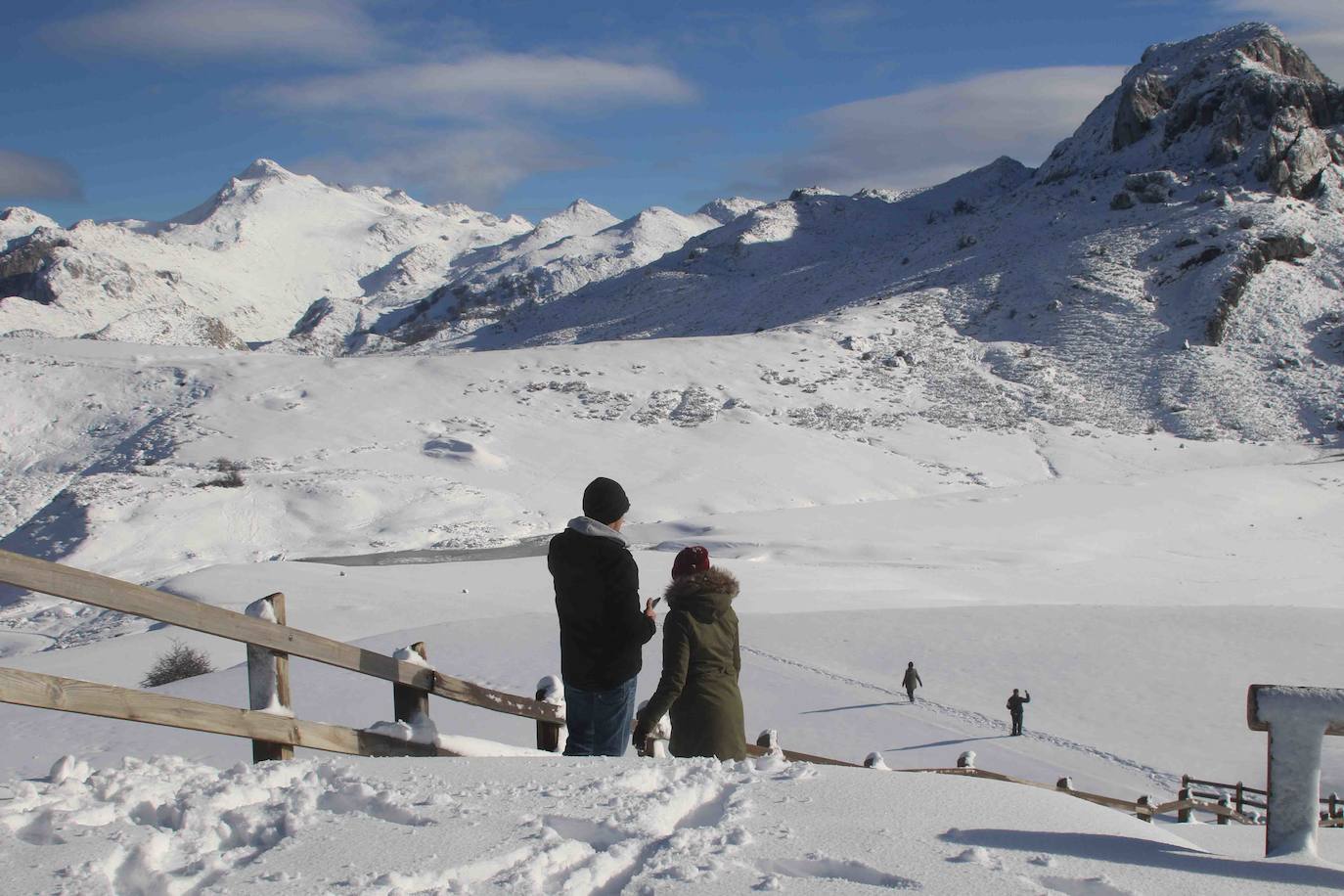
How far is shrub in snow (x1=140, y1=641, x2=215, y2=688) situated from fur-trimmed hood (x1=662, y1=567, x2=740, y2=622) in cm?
1288

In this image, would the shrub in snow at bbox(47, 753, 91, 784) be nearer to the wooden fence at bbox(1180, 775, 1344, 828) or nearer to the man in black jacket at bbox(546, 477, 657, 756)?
the man in black jacket at bbox(546, 477, 657, 756)

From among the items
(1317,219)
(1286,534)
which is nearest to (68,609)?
(1286,534)

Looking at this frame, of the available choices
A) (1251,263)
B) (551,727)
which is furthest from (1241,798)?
(1251,263)

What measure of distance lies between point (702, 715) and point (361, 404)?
143ft

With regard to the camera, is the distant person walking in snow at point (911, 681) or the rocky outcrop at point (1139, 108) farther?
the rocky outcrop at point (1139, 108)

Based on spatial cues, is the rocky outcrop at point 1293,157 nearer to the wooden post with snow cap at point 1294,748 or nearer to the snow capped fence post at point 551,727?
the snow capped fence post at point 551,727

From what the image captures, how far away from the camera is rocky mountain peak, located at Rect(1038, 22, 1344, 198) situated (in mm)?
76562

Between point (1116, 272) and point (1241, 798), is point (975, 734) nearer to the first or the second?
point (1241, 798)

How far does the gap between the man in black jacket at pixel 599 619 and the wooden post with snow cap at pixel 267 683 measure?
1.41 m

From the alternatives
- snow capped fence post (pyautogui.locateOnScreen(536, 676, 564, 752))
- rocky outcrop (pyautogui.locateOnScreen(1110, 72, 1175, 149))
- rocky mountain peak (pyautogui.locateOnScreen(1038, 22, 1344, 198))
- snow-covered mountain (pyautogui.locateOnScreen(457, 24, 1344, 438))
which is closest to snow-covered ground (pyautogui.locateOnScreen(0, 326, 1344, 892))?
snow capped fence post (pyautogui.locateOnScreen(536, 676, 564, 752))

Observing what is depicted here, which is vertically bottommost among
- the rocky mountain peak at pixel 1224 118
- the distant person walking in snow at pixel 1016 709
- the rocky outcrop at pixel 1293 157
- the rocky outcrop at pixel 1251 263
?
the distant person walking in snow at pixel 1016 709

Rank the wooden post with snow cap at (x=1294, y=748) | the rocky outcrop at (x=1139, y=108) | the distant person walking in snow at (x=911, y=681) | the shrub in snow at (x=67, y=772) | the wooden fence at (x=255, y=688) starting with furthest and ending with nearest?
the rocky outcrop at (x=1139, y=108)
the distant person walking in snow at (x=911, y=681)
the shrub in snow at (x=67, y=772)
the wooden fence at (x=255, y=688)
the wooden post with snow cap at (x=1294, y=748)

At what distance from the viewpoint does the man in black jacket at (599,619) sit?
531cm

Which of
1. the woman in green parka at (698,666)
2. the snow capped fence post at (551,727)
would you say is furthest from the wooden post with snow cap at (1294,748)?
the snow capped fence post at (551,727)
